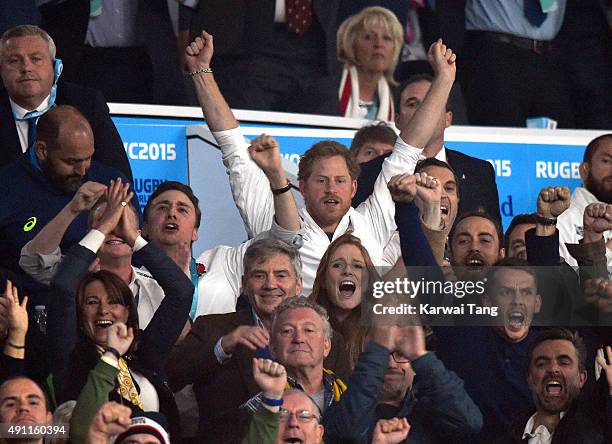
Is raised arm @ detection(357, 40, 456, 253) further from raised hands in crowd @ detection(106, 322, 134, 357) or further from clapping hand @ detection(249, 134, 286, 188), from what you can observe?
raised hands in crowd @ detection(106, 322, 134, 357)

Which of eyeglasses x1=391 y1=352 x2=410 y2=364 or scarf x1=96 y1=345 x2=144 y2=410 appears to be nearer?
scarf x1=96 y1=345 x2=144 y2=410

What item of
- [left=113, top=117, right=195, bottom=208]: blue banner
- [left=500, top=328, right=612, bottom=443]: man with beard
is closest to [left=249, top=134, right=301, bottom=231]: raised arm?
[left=113, top=117, right=195, bottom=208]: blue banner

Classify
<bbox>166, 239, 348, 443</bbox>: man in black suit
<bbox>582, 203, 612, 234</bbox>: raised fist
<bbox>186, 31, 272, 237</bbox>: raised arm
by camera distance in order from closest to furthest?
<bbox>166, 239, 348, 443</bbox>: man in black suit < <bbox>582, 203, 612, 234</bbox>: raised fist < <bbox>186, 31, 272, 237</bbox>: raised arm

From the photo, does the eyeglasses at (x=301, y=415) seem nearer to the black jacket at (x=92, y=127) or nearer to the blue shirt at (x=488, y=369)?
the blue shirt at (x=488, y=369)

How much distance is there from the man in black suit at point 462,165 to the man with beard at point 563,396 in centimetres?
196

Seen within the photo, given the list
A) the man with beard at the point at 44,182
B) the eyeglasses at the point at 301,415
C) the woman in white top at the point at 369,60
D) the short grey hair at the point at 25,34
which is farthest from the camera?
the woman in white top at the point at 369,60

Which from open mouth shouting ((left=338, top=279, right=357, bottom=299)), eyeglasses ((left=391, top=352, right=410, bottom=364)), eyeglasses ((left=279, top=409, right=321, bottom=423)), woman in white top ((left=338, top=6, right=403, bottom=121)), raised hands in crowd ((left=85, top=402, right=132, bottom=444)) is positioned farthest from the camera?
woman in white top ((left=338, top=6, right=403, bottom=121))

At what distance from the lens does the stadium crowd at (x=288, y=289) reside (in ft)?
27.2

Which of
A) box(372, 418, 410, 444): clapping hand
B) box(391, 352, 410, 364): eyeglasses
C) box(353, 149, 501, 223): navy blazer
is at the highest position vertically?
box(353, 149, 501, 223): navy blazer

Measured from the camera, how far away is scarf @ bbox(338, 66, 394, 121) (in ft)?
39.2

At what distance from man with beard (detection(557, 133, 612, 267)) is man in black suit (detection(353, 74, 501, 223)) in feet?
1.23

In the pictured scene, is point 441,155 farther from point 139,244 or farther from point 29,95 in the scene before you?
point 139,244

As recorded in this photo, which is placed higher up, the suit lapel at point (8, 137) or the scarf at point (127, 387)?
the suit lapel at point (8, 137)

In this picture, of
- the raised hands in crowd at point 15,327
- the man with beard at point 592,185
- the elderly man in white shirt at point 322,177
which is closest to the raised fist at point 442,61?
the elderly man in white shirt at point 322,177
